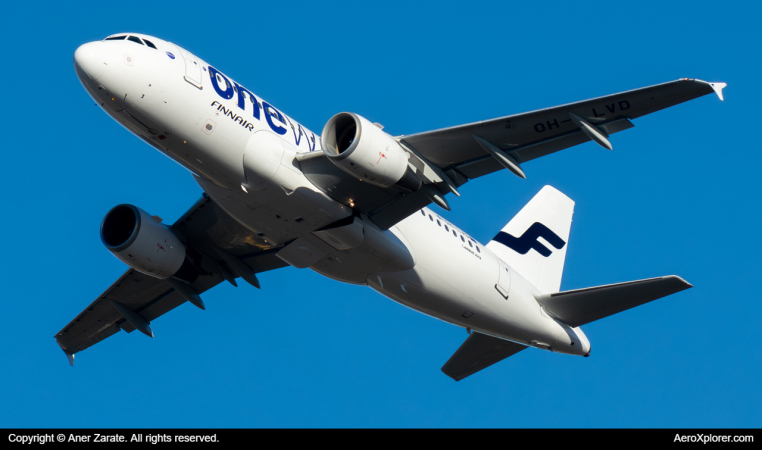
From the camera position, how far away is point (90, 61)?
61.1 ft

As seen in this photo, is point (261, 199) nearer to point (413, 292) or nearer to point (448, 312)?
point (413, 292)

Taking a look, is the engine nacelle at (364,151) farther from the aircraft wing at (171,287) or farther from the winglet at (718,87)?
the winglet at (718,87)

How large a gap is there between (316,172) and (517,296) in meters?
8.92

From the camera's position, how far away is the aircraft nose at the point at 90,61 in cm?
1862

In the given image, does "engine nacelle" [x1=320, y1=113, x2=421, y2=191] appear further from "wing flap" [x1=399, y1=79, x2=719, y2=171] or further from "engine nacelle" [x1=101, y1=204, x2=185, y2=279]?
"engine nacelle" [x1=101, y1=204, x2=185, y2=279]

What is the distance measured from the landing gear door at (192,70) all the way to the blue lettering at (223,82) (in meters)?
0.37

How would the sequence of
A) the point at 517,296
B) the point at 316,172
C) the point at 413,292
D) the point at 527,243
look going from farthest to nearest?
1. the point at 527,243
2. the point at 517,296
3. the point at 413,292
4. the point at 316,172

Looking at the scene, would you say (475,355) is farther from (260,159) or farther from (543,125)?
(260,159)

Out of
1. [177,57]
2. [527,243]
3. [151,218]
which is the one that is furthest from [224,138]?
[527,243]

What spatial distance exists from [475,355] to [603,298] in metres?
5.23

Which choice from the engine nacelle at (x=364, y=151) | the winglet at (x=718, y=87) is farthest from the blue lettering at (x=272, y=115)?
the winglet at (x=718, y=87)

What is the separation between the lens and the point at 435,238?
2416 centimetres

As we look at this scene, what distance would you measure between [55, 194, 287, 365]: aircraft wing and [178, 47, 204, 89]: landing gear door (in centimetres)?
585

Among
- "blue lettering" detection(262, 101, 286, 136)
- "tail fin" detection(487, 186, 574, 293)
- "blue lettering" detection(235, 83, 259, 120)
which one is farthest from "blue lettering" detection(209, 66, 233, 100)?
"tail fin" detection(487, 186, 574, 293)
